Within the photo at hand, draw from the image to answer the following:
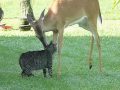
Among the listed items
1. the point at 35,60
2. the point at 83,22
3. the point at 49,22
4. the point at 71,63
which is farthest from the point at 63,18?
the point at 71,63

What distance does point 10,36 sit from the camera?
1673 cm

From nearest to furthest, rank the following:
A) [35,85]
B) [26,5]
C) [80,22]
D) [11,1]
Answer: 1. [35,85]
2. [80,22]
3. [26,5]
4. [11,1]

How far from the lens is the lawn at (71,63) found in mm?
9609

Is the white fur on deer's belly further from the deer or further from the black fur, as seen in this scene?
the black fur

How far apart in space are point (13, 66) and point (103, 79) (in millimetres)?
2461

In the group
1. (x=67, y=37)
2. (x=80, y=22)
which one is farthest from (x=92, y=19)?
(x=67, y=37)

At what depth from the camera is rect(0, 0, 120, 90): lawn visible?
9.61m

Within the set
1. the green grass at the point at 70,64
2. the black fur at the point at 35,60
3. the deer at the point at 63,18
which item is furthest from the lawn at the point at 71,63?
the deer at the point at 63,18

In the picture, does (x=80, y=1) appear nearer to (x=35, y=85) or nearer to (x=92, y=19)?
(x=92, y=19)

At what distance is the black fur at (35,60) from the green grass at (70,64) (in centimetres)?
21

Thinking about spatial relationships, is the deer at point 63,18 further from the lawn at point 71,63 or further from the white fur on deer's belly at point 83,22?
the lawn at point 71,63

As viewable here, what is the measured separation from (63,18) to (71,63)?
75.9 inches

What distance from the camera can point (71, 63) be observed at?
39.5ft

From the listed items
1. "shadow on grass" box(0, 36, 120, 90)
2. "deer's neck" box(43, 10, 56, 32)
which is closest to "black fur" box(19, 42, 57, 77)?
"shadow on grass" box(0, 36, 120, 90)
